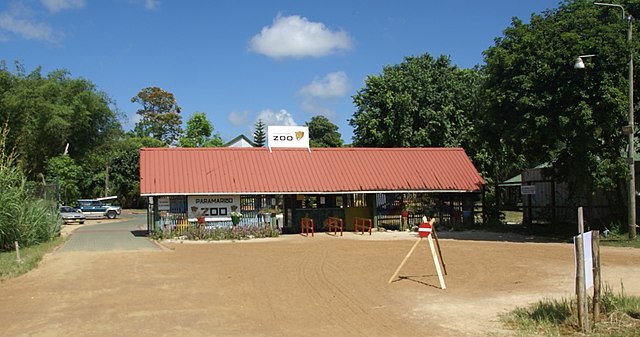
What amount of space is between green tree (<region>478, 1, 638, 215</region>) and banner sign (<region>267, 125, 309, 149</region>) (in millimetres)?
11412

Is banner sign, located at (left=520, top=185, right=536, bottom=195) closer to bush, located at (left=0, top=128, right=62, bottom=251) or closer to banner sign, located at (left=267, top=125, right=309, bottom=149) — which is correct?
banner sign, located at (left=267, top=125, right=309, bottom=149)

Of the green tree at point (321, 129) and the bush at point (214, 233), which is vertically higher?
the green tree at point (321, 129)

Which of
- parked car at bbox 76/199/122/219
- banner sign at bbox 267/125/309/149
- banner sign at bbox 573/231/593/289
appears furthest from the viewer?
parked car at bbox 76/199/122/219

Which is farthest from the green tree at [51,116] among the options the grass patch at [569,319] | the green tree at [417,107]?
the grass patch at [569,319]

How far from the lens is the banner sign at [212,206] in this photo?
27.9m

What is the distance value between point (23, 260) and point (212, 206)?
11275 mm

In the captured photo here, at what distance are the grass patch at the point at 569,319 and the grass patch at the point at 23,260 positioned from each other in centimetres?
1205

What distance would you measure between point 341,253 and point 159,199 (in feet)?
39.2

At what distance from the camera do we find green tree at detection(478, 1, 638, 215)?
2038 centimetres

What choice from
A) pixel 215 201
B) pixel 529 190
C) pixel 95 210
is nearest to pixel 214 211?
pixel 215 201

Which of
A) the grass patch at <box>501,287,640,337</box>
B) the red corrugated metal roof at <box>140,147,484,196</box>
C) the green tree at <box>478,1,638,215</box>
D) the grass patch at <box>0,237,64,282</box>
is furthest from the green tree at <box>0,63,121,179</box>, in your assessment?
the grass patch at <box>501,287,640,337</box>

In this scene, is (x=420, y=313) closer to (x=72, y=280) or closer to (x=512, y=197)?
(x=72, y=280)

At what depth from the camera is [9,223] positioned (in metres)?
20.9

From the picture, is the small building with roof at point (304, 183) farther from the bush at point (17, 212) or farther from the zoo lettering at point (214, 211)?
the bush at point (17, 212)
